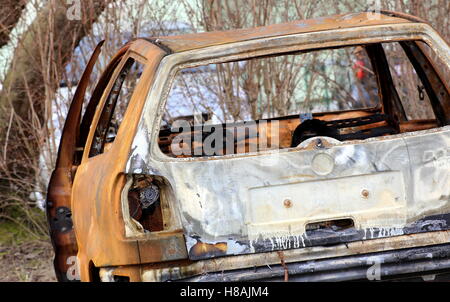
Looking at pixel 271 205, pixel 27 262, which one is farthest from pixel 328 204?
pixel 27 262

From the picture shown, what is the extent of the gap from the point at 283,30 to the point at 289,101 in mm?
4680

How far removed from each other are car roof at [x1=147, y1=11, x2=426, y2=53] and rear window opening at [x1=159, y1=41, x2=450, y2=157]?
114 centimetres

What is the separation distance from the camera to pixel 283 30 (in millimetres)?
4922

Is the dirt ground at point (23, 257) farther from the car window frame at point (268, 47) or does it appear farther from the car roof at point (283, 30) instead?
the car window frame at point (268, 47)

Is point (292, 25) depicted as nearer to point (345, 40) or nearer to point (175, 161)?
point (345, 40)

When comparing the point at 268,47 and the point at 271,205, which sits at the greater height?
the point at 268,47

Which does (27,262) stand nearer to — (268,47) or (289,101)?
(289,101)

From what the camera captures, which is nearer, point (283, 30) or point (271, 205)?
point (271, 205)

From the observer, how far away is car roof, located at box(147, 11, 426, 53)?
4.80m

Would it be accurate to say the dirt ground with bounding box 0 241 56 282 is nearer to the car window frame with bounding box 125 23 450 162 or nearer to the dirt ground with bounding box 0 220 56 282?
the dirt ground with bounding box 0 220 56 282

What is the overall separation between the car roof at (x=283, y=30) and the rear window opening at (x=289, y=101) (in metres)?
1.14

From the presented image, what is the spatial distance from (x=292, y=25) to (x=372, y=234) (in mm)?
1309

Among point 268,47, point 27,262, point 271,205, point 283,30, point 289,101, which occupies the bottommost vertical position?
point 27,262

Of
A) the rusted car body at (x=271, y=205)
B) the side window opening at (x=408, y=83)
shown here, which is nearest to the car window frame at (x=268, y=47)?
the rusted car body at (x=271, y=205)
